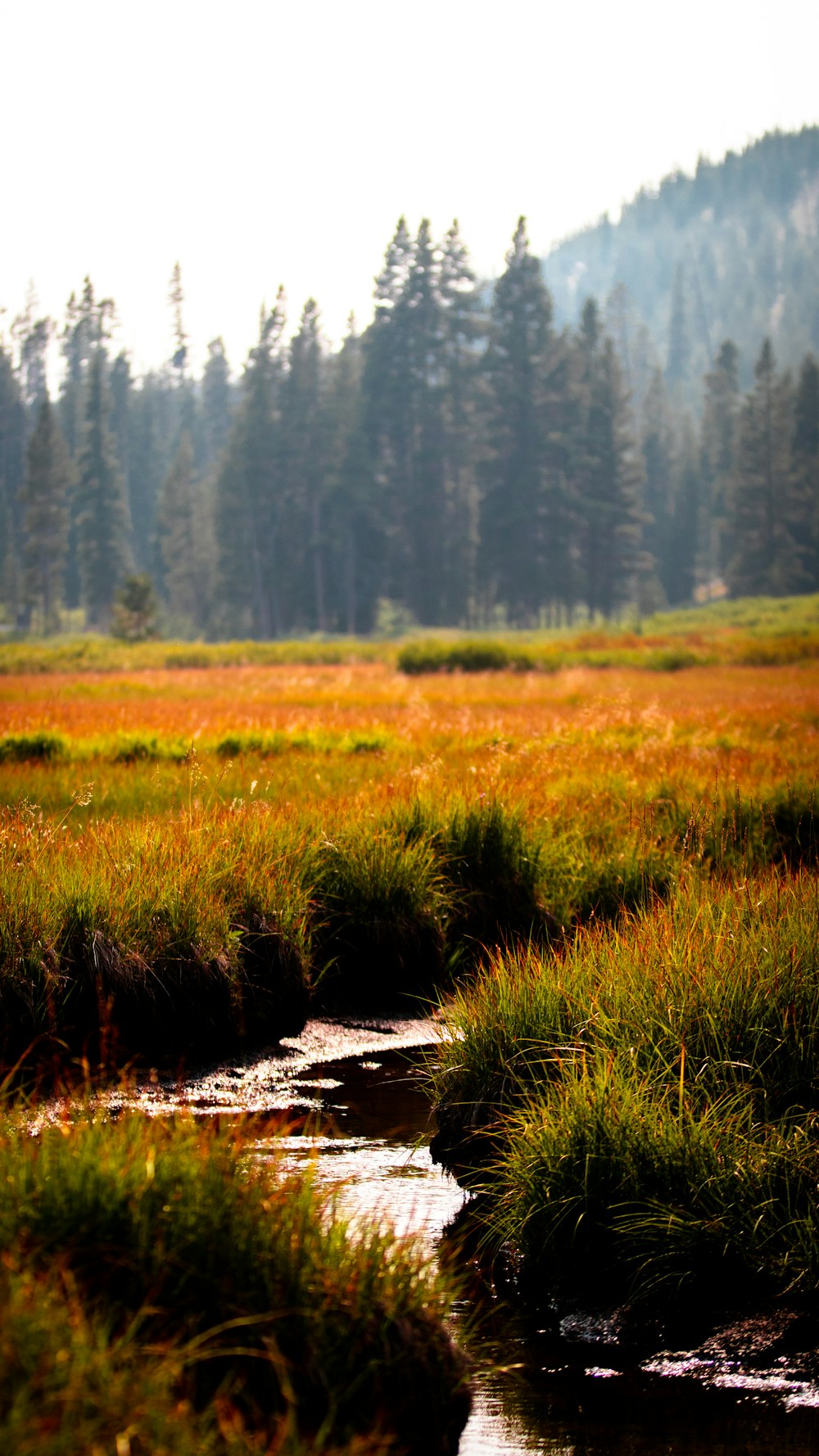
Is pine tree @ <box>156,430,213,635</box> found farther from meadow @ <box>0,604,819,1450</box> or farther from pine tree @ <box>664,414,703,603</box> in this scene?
meadow @ <box>0,604,819,1450</box>

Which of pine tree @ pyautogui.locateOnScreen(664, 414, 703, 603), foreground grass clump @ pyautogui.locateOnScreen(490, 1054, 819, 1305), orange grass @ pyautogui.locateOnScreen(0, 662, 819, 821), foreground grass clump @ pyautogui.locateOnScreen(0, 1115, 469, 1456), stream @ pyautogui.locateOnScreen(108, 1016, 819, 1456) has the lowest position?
stream @ pyautogui.locateOnScreen(108, 1016, 819, 1456)

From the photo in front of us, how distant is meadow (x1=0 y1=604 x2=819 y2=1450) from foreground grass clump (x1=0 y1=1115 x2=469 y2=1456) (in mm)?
49

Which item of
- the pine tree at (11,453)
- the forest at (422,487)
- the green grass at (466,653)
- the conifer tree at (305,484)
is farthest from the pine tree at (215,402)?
the green grass at (466,653)

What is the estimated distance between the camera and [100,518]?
88.9 meters

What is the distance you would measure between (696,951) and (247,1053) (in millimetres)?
2734

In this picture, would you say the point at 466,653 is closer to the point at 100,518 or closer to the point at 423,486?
the point at 423,486

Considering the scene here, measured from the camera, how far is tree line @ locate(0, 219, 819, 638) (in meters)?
79.2

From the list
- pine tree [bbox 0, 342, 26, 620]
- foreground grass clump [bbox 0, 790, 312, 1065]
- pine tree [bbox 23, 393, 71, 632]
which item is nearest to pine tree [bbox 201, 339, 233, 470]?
pine tree [bbox 0, 342, 26, 620]

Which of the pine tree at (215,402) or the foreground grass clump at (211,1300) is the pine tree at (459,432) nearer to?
the pine tree at (215,402)

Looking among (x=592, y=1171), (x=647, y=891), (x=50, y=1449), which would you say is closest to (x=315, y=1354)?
(x=50, y=1449)

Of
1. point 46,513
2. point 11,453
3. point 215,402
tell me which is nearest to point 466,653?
point 46,513

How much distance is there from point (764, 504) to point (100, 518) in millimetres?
42320

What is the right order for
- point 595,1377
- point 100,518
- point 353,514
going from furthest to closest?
point 100,518, point 353,514, point 595,1377

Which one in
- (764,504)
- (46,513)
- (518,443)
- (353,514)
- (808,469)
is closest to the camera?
(353,514)
